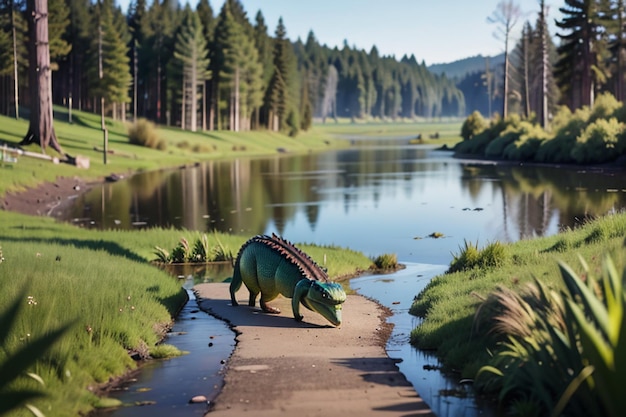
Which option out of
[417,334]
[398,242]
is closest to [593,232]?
[417,334]

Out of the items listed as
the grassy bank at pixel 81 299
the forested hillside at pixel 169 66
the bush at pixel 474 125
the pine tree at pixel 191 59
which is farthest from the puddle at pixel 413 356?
the pine tree at pixel 191 59

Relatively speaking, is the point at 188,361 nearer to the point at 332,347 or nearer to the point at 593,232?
the point at 332,347

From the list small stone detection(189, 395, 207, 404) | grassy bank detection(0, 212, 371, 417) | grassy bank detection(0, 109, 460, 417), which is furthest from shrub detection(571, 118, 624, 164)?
small stone detection(189, 395, 207, 404)

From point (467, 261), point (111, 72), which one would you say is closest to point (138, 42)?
point (111, 72)

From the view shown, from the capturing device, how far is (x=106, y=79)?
8438 centimetres

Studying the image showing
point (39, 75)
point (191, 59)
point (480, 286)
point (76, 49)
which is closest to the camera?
point (480, 286)

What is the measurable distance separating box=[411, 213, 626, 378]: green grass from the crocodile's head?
1.06m

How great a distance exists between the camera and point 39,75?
4328 cm

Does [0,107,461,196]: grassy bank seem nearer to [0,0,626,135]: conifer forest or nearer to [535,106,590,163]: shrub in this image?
[0,0,626,135]: conifer forest

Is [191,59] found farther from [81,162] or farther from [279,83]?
[81,162]

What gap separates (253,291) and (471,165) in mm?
49377

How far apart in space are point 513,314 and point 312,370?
212cm

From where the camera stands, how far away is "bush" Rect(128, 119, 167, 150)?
221ft

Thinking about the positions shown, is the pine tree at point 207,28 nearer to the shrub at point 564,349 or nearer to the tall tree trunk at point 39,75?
the tall tree trunk at point 39,75
